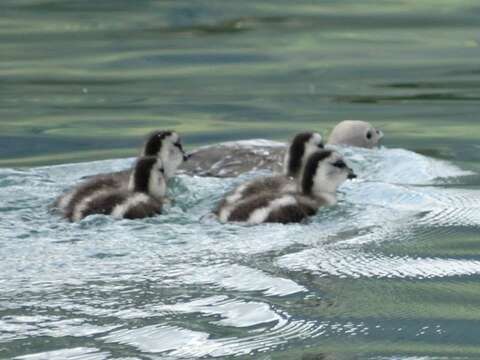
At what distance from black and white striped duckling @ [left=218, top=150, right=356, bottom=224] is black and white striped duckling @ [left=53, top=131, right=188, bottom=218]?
671mm

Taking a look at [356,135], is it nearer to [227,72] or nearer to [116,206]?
[116,206]

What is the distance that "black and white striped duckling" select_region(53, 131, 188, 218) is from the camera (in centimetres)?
834

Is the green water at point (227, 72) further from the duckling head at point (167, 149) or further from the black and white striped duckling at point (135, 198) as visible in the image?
the black and white striped duckling at point (135, 198)

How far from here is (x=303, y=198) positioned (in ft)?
28.2

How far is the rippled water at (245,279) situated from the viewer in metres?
6.09

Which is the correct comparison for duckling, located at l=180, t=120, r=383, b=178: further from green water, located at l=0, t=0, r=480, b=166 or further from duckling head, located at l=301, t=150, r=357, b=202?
green water, located at l=0, t=0, r=480, b=166

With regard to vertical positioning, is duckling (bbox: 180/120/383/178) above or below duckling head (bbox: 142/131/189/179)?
below

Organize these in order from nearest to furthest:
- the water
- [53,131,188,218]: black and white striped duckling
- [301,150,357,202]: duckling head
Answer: the water < [53,131,188,218]: black and white striped duckling < [301,150,357,202]: duckling head

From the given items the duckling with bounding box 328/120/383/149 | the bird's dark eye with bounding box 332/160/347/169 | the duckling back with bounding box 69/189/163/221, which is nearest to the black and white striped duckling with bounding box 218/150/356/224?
the bird's dark eye with bounding box 332/160/347/169

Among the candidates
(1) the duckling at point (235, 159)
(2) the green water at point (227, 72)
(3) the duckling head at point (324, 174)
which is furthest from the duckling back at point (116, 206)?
(2) the green water at point (227, 72)

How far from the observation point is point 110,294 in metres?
6.64

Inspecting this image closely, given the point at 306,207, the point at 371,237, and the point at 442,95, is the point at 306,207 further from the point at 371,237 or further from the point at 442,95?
the point at 442,95

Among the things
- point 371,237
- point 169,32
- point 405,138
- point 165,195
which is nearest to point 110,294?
point 371,237

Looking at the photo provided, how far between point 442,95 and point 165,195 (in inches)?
156
